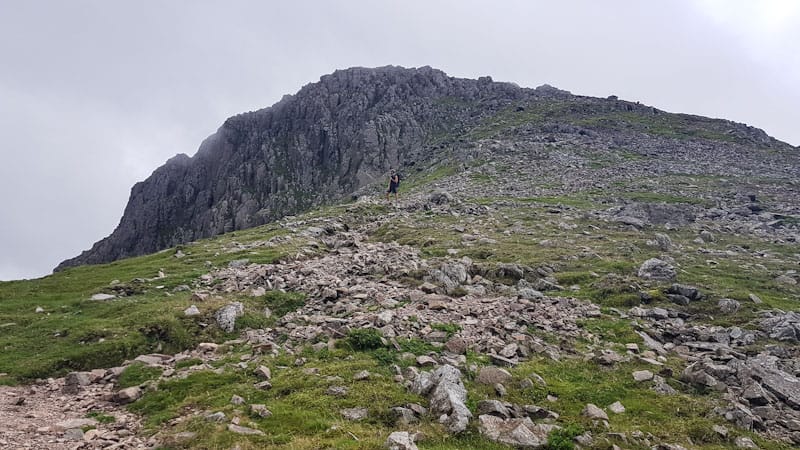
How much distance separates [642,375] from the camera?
15.6 metres

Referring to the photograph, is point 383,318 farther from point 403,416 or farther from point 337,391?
point 403,416

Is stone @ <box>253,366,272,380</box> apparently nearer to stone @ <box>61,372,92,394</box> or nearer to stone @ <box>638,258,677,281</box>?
stone @ <box>61,372,92,394</box>

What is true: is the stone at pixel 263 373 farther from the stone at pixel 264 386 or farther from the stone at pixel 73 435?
the stone at pixel 73 435

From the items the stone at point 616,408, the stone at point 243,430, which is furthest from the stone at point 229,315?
the stone at point 616,408

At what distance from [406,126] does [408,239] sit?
300 feet

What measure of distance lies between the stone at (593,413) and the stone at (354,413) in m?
6.38

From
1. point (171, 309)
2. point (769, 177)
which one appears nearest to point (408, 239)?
point (171, 309)

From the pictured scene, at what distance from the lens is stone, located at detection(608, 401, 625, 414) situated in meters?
13.6

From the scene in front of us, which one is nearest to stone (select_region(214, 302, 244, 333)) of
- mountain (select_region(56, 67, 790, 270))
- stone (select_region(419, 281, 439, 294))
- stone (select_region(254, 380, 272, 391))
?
stone (select_region(254, 380, 272, 391))

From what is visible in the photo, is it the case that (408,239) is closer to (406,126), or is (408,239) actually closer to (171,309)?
(171,309)

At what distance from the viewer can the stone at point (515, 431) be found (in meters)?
A: 11.9

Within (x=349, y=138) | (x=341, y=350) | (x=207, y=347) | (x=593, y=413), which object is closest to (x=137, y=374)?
(x=207, y=347)

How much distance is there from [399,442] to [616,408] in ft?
22.7

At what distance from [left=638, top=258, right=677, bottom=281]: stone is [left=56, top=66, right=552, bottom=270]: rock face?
7991 cm
